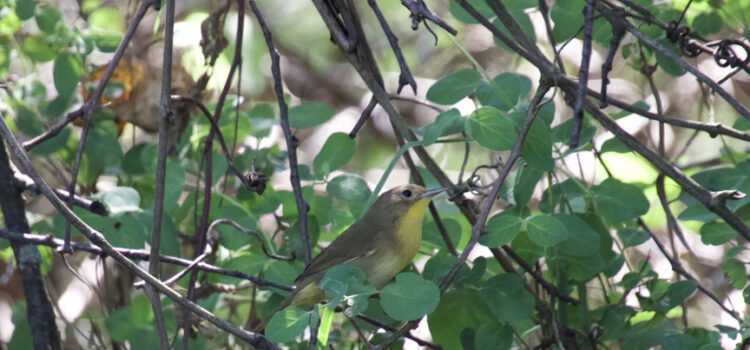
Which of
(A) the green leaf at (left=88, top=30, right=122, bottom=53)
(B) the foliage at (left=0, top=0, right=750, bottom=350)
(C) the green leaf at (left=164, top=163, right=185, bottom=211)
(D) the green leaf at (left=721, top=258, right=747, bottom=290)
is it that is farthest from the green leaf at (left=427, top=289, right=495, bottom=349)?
(A) the green leaf at (left=88, top=30, right=122, bottom=53)

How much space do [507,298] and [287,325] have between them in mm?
598

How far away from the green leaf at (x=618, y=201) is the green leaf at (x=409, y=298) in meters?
0.63

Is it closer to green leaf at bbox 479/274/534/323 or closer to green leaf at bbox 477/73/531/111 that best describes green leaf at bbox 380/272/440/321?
green leaf at bbox 479/274/534/323

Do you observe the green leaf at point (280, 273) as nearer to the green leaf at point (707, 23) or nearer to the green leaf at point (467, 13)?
the green leaf at point (467, 13)

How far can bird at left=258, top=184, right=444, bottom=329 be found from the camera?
219 cm

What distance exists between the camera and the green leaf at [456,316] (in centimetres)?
192

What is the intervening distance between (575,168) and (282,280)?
2076 millimetres

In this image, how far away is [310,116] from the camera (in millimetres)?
2328

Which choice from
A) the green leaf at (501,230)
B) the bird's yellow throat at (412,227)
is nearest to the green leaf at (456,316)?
the green leaf at (501,230)

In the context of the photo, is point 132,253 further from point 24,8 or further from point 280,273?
point 24,8

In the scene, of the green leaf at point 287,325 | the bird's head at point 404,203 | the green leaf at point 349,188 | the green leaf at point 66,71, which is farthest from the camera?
the green leaf at point 66,71

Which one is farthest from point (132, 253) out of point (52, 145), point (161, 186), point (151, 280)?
point (52, 145)

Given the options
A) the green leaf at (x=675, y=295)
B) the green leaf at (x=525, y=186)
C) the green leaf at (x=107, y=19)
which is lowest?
the green leaf at (x=675, y=295)

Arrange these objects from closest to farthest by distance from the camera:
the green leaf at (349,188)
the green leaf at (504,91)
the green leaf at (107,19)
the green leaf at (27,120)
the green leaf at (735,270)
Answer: the green leaf at (735,270)
the green leaf at (504,91)
the green leaf at (349,188)
the green leaf at (27,120)
the green leaf at (107,19)
